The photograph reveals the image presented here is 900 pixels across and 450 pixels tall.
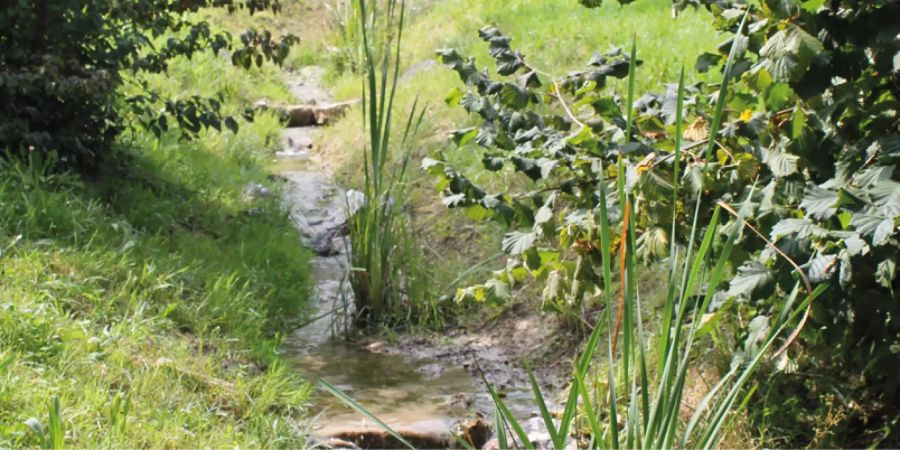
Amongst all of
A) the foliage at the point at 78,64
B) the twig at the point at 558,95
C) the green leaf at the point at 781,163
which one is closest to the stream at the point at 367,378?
the foliage at the point at 78,64

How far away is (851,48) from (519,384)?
8.22 feet

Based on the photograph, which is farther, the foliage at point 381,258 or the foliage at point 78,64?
the foliage at point 381,258

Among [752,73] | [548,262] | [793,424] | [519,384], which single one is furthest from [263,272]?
[752,73]

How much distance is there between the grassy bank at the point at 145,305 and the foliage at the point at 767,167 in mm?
1274

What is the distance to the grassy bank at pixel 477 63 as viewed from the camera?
267 inches

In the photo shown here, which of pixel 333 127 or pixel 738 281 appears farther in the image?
pixel 333 127

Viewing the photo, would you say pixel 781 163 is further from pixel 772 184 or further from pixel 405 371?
pixel 405 371

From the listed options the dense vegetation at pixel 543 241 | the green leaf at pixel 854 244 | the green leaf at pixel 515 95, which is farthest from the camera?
the green leaf at pixel 515 95

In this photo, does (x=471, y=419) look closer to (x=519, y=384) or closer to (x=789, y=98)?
(x=519, y=384)

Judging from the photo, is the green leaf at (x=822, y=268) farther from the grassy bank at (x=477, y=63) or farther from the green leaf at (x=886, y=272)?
the grassy bank at (x=477, y=63)

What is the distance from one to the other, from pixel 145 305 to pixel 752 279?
2772 millimetres

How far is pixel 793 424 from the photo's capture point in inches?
157

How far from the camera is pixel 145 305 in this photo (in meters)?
4.72

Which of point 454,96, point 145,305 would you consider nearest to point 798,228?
point 454,96
